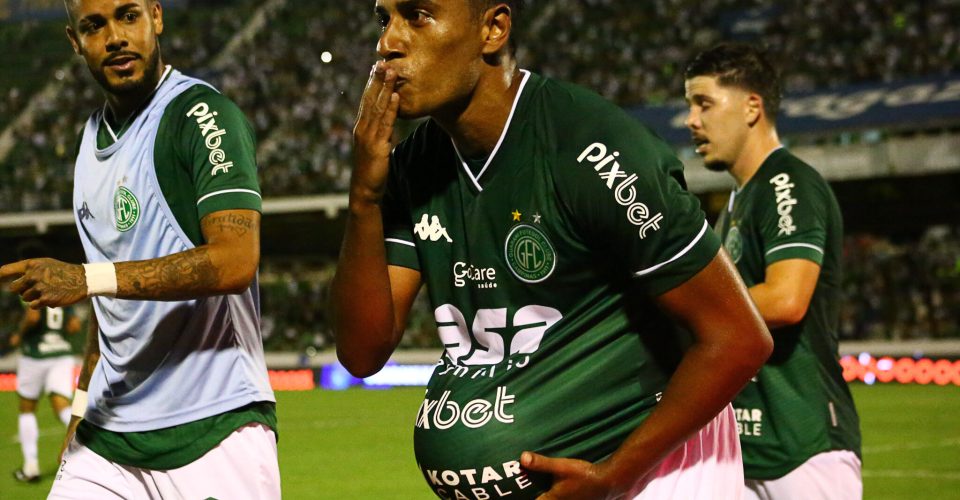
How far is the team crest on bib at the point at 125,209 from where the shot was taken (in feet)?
13.0

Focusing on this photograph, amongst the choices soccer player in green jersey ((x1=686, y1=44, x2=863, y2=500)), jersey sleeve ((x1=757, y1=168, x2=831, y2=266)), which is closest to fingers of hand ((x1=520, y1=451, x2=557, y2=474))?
soccer player in green jersey ((x1=686, y1=44, x2=863, y2=500))

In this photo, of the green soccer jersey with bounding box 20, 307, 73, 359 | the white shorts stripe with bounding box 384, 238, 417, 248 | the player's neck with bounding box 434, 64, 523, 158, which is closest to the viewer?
the player's neck with bounding box 434, 64, 523, 158

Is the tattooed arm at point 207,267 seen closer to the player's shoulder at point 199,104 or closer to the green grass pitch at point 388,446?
the player's shoulder at point 199,104

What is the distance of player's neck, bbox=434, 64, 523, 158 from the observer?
2820mm

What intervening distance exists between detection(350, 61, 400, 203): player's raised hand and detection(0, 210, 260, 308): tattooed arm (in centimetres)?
105

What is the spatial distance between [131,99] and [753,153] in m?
2.43

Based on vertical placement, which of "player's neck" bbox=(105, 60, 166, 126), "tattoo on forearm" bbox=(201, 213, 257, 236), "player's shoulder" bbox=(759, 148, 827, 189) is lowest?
"player's shoulder" bbox=(759, 148, 827, 189)

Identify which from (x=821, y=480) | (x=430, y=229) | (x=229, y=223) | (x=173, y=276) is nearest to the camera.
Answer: (x=430, y=229)

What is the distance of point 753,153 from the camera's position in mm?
4977

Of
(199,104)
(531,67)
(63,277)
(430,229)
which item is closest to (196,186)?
(199,104)

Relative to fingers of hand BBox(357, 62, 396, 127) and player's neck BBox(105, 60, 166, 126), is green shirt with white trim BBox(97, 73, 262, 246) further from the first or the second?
fingers of hand BBox(357, 62, 396, 127)

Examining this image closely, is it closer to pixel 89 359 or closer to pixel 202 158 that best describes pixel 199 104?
pixel 202 158

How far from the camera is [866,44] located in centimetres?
3241

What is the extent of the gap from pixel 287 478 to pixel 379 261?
412 inches
